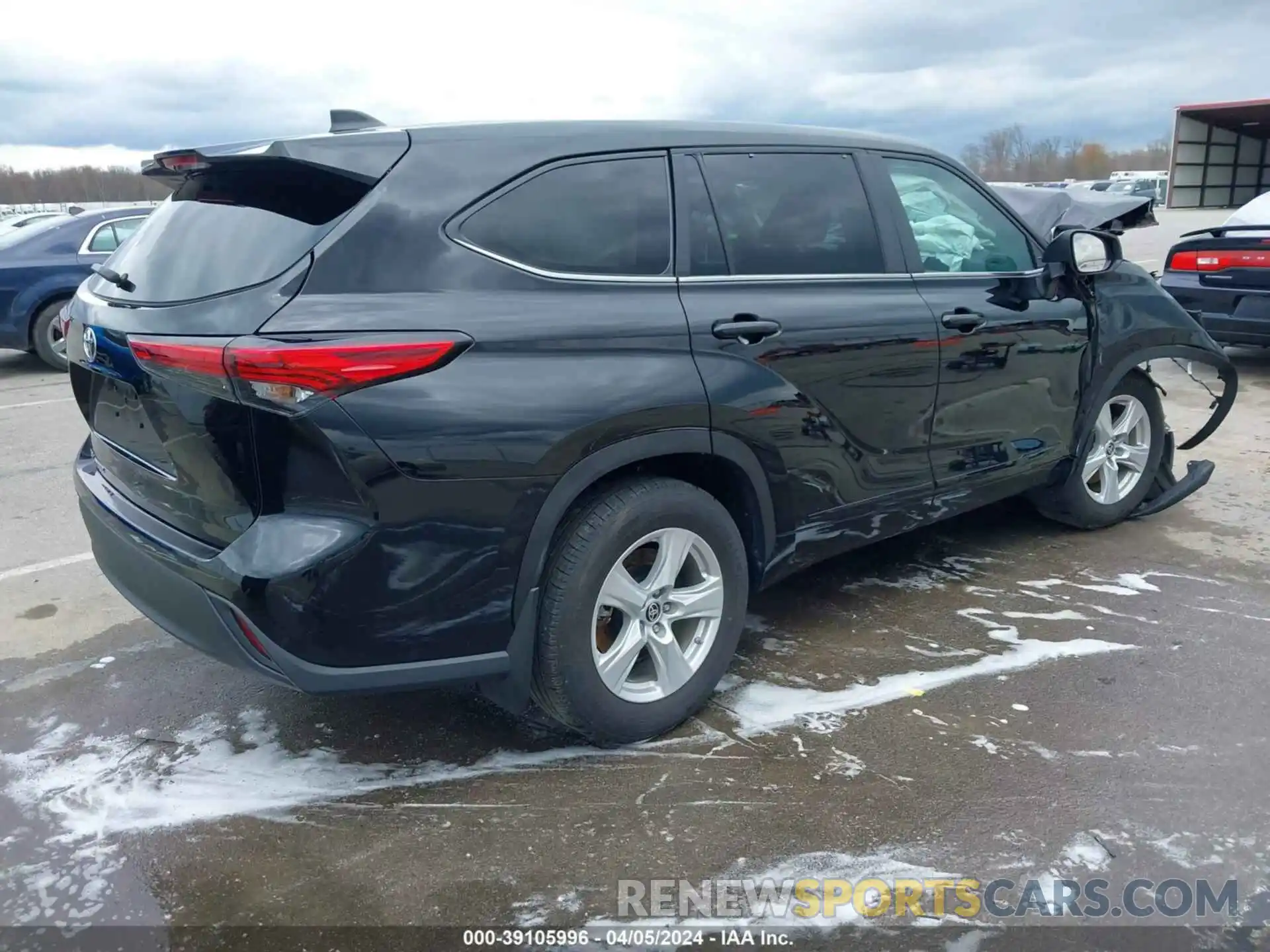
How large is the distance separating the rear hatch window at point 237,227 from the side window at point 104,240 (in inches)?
315

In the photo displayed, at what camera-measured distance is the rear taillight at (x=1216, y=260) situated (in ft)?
25.4

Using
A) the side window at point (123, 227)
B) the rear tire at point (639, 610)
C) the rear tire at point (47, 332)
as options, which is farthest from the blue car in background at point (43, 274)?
the rear tire at point (639, 610)

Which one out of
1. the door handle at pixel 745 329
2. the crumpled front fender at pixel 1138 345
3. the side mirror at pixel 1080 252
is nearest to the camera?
the door handle at pixel 745 329

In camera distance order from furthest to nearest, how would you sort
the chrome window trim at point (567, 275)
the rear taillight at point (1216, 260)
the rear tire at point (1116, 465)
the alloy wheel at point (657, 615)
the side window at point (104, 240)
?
the side window at point (104, 240), the rear taillight at point (1216, 260), the rear tire at point (1116, 465), the alloy wheel at point (657, 615), the chrome window trim at point (567, 275)

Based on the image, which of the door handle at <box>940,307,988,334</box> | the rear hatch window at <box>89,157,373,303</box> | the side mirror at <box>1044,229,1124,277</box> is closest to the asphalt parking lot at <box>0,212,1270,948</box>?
the door handle at <box>940,307,988,334</box>

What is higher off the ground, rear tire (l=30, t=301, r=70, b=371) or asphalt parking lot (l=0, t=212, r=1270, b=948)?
rear tire (l=30, t=301, r=70, b=371)

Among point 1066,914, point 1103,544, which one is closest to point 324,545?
point 1066,914

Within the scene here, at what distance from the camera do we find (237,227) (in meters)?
2.74

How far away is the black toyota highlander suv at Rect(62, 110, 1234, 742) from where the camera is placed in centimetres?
249

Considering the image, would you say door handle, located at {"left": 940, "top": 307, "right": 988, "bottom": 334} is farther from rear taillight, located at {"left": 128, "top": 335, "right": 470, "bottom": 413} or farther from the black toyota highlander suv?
rear taillight, located at {"left": 128, "top": 335, "right": 470, "bottom": 413}

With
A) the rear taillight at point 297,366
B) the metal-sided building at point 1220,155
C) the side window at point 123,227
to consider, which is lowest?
the rear taillight at point 297,366

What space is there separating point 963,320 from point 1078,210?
107 inches

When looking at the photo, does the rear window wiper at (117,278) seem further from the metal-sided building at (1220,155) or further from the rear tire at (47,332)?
the metal-sided building at (1220,155)

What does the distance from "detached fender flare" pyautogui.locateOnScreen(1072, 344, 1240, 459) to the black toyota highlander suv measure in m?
1.01
